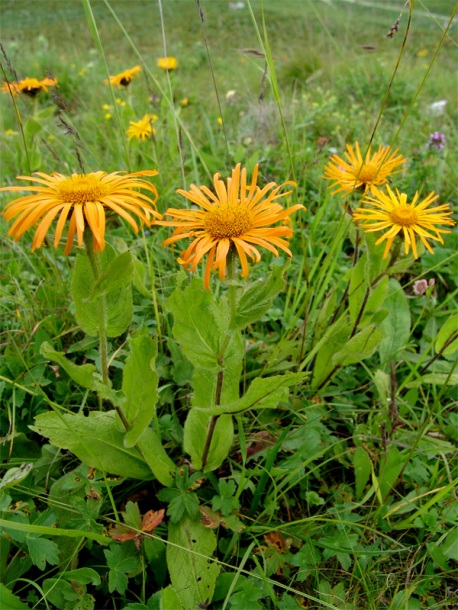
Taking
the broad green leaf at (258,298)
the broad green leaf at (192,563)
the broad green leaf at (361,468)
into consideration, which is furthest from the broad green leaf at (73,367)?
the broad green leaf at (361,468)

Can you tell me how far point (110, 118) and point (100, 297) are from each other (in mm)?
3527

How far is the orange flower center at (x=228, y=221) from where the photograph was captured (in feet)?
4.04

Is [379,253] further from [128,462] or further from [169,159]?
[169,159]

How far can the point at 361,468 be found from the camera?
1625 mm

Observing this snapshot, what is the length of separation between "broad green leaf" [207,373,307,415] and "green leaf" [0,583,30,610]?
708mm

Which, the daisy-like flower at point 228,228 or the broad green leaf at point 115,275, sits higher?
the daisy-like flower at point 228,228

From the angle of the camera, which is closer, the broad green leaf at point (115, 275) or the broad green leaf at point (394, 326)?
the broad green leaf at point (115, 275)

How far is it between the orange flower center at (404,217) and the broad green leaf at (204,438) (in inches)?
35.4

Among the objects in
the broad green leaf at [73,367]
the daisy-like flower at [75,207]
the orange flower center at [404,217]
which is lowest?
the broad green leaf at [73,367]

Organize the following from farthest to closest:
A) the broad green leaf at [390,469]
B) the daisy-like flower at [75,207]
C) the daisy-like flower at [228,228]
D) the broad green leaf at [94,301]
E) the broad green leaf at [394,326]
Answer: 1. the broad green leaf at [394,326]
2. the broad green leaf at [390,469]
3. the broad green leaf at [94,301]
4. the daisy-like flower at [228,228]
5. the daisy-like flower at [75,207]

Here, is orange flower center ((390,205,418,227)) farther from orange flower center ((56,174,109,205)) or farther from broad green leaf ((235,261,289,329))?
orange flower center ((56,174,109,205))

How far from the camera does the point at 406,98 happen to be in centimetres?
490

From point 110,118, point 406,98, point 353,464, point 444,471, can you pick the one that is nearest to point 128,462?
point 353,464

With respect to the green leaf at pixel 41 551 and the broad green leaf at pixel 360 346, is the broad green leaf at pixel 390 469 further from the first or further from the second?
the green leaf at pixel 41 551
